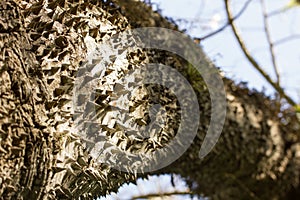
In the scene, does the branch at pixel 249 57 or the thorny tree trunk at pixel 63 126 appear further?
the branch at pixel 249 57

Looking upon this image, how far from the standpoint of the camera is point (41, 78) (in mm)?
726

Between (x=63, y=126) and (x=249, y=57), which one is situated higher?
(x=249, y=57)

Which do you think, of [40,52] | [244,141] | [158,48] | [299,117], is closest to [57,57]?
[40,52]

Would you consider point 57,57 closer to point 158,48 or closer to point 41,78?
point 41,78

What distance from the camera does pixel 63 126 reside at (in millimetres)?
756

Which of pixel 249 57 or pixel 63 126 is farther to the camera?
pixel 249 57

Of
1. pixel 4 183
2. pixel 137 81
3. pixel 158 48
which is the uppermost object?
pixel 158 48

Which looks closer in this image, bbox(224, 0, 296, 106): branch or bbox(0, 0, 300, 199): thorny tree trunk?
bbox(0, 0, 300, 199): thorny tree trunk

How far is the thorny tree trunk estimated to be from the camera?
26.6 inches

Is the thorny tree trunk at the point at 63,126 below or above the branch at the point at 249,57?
below

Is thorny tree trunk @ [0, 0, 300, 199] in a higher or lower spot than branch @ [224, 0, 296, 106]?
lower

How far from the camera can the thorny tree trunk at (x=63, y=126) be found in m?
0.68

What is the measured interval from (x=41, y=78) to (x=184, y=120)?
49 centimetres

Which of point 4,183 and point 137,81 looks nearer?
point 4,183
